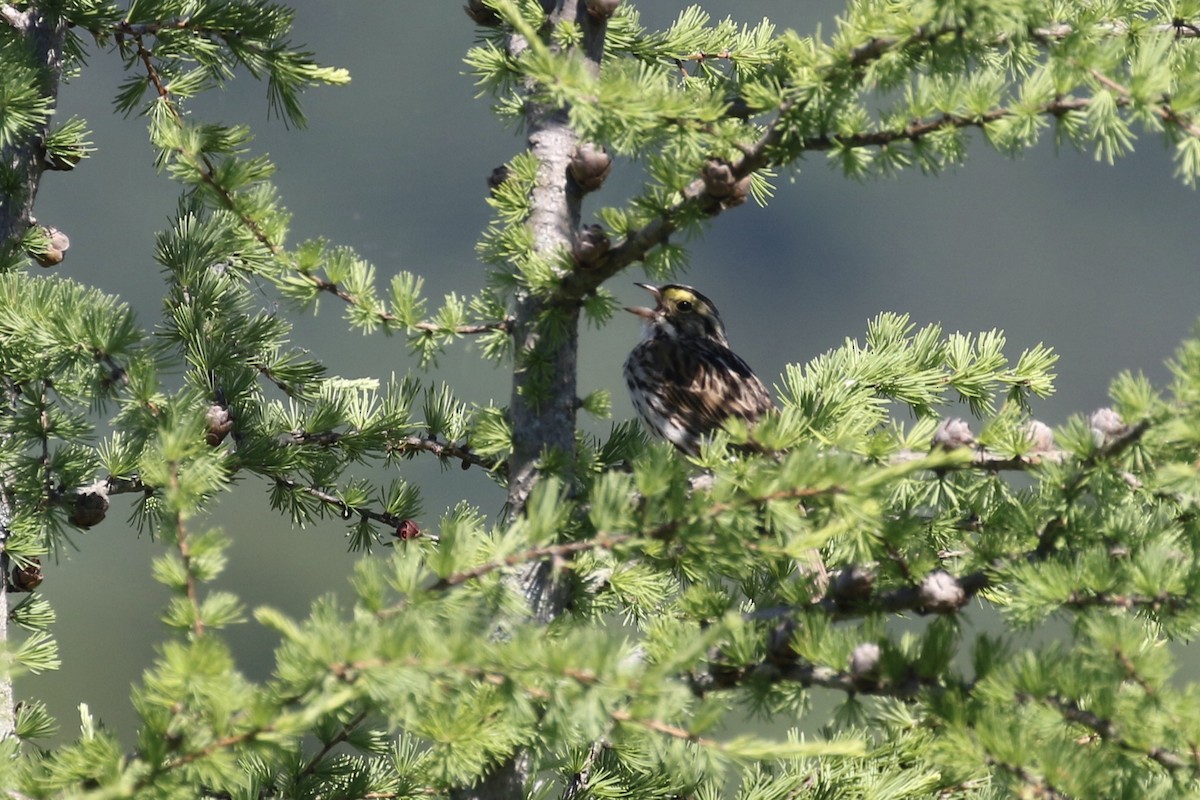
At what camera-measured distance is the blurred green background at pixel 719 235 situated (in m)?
33.9

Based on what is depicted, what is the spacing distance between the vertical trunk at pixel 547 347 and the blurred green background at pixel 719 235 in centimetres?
2746

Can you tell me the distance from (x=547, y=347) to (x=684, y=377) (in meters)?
1.47

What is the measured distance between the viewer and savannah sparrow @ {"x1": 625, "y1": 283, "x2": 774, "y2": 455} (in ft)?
12.3

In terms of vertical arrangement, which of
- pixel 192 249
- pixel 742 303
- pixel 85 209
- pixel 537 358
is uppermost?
pixel 742 303

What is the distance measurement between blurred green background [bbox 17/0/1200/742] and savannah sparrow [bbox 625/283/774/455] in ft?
84.5

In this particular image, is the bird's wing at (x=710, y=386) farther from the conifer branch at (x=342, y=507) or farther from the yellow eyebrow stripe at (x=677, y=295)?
the conifer branch at (x=342, y=507)

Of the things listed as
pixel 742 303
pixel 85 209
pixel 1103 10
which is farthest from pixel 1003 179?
pixel 1103 10

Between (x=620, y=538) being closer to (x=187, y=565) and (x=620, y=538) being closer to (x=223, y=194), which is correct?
(x=187, y=565)

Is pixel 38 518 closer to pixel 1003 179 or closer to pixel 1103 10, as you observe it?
pixel 1103 10

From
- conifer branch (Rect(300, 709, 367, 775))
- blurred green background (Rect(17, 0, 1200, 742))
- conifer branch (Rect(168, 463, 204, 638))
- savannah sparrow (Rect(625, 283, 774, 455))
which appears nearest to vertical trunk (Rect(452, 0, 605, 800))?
conifer branch (Rect(300, 709, 367, 775))

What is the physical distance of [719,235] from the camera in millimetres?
40312

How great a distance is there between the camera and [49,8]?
2803 mm

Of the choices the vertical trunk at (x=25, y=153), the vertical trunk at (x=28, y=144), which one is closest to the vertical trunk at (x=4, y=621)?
the vertical trunk at (x=25, y=153)

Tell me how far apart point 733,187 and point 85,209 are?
1631 inches
